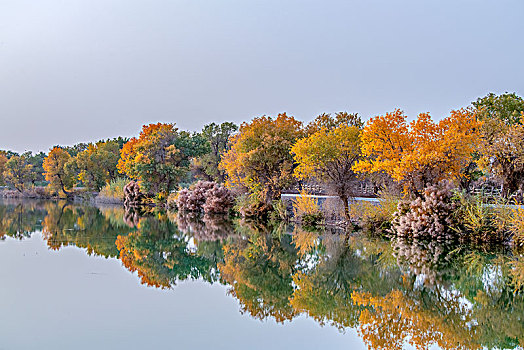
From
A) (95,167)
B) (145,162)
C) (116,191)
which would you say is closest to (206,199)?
(145,162)

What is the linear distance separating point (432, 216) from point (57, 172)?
43.3m

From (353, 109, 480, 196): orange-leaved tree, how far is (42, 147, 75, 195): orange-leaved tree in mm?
39516

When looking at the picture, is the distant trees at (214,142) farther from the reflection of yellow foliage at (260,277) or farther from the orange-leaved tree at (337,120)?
the reflection of yellow foliage at (260,277)

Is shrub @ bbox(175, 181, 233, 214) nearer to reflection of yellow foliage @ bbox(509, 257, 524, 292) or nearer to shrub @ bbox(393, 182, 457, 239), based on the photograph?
shrub @ bbox(393, 182, 457, 239)

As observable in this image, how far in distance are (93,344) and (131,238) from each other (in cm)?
1179

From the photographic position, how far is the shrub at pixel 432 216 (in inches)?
631

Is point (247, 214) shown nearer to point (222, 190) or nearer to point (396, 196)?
point (222, 190)

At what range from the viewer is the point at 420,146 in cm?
1681

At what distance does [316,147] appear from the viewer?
1978 centimetres

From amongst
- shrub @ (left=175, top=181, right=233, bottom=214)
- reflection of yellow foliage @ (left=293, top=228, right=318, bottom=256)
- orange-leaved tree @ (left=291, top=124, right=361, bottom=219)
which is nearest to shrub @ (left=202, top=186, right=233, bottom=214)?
shrub @ (left=175, top=181, right=233, bottom=214)

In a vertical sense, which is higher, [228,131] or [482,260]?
[228,131]

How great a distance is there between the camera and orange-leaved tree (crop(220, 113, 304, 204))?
24766mm

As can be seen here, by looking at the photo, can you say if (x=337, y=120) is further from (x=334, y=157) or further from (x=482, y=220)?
(x=482, y=220)

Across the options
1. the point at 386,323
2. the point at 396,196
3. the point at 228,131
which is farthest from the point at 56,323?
the point at 228,131
